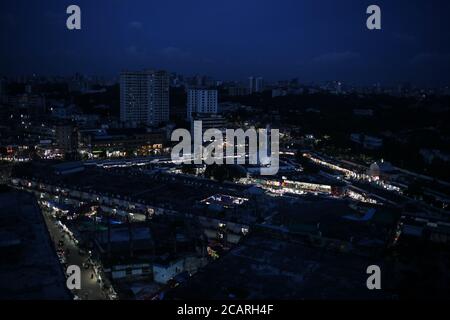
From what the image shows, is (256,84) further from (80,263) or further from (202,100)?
(80,263)

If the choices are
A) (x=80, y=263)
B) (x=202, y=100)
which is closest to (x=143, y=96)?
(x=202, y=100)

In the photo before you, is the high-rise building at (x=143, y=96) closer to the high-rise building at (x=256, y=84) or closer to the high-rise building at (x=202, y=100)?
the high-rise building at (x=202, y=100)

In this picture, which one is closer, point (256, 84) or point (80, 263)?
point (80, 263)

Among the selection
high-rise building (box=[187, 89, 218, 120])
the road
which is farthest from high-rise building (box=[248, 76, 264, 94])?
the road

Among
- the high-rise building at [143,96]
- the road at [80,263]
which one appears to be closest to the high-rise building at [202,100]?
the high-rise building at [143,96]

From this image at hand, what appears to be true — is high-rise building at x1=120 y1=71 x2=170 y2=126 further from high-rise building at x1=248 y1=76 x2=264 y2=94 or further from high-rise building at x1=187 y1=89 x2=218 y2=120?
high-rise building at x1=248 y1=76 x2=264 y2=94

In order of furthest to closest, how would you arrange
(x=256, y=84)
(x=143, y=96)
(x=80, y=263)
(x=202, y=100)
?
(x=256, y=84), (x=202, y=100), (x=143, y=96), (x=80, y=263)
